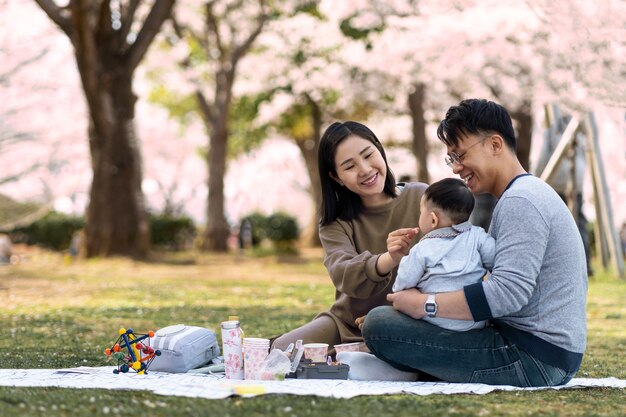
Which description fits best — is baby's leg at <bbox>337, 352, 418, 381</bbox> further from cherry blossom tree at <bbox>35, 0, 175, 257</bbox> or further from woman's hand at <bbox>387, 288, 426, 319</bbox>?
cherry blossom tree at <bbox>35, 0, 175, 257</bbox>

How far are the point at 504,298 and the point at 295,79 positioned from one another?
1960 centimetres

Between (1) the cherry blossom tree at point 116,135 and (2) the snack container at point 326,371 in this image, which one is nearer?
(2) the snack container at point 326,371

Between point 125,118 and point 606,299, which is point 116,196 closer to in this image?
point 125,118

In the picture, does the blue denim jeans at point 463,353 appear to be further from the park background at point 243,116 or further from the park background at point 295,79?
the park background at point 295,79

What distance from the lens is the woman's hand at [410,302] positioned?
11.4 ft

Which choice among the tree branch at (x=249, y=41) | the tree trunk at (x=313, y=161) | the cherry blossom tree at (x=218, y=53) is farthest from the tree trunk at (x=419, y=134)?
the tree trunk at (x=313, y=161)

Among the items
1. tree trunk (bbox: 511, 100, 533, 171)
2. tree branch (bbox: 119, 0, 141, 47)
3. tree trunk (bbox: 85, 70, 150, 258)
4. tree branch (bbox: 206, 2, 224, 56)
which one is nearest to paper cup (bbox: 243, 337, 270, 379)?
tree trunk (bbox: 85, 70, 150, 258)

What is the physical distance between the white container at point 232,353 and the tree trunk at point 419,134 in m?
14.2

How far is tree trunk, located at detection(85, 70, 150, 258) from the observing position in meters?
14.9

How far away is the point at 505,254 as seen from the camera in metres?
3.31

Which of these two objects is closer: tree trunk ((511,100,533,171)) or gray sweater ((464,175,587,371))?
gray sweater ((464,175,587,371))

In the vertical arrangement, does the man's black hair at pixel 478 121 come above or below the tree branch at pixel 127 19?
→ below

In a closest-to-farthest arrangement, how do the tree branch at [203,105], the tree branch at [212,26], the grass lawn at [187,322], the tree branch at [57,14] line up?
the grass lawn at [187,322] < the tree branch at [57,14] < the tree branch at [212,26] < the tree branch at [203,105]

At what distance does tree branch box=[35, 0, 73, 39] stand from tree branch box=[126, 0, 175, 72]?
1.36m
